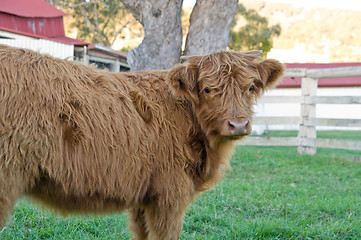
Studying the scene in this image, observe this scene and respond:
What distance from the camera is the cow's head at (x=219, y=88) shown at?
327 cm

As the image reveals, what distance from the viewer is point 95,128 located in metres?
3.02

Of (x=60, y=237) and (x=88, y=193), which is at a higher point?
(x=88, y=193)

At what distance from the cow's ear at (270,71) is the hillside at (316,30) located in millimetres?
90947

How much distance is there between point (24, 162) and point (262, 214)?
Result: 332cm

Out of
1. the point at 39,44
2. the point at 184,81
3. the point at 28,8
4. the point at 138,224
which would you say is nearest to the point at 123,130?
the point at 184,81

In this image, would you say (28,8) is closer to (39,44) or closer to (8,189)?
(39,44)

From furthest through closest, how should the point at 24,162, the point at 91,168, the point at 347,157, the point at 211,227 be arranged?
the point at 347,157, the point at 211,227, the point at 91,168, the point at 24,162

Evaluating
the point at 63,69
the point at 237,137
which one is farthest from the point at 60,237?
the point at 237,137

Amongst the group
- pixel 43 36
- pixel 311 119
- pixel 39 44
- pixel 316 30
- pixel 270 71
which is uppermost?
pixel 316 30

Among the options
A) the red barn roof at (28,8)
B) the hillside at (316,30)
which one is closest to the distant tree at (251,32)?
the red barn roof at (28,8)

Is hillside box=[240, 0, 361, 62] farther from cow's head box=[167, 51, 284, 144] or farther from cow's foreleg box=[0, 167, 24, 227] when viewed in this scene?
cow's foreleg box=[0, 167, 24, 227]

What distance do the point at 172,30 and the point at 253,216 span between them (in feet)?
13.5

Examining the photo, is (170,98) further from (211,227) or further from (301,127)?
(301,127)

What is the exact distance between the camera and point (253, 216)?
16.3 feet
